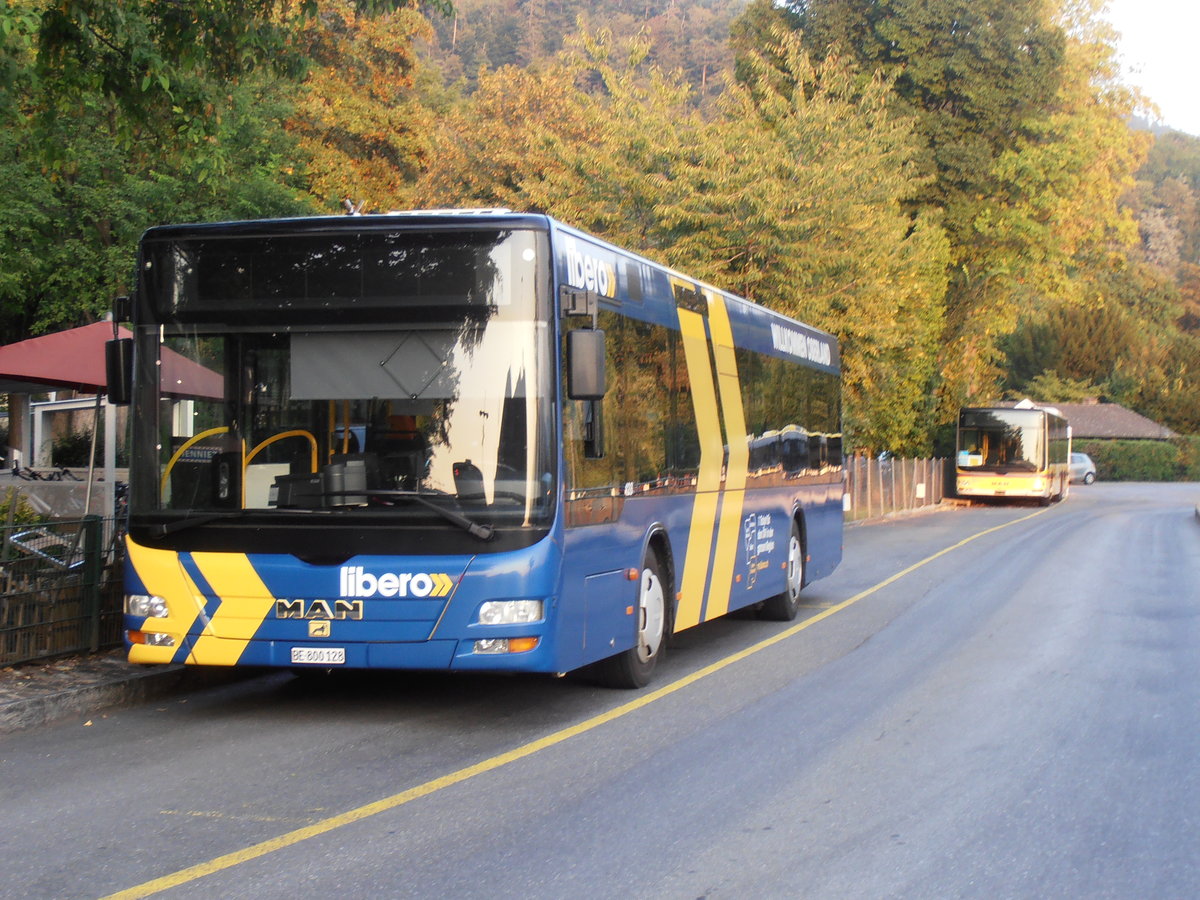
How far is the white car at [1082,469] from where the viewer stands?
79562mm

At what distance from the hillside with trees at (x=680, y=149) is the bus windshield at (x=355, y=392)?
2331mm

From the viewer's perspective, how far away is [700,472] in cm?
1103

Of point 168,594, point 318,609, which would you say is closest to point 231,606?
point 168,594

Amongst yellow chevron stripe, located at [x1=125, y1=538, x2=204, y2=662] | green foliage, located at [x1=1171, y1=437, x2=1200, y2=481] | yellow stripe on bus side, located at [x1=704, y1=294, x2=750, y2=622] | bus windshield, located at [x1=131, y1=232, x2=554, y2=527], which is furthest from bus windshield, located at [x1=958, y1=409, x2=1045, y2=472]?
green foliage, located at [x1=1171, y1=437, x2=1200, y2=481]

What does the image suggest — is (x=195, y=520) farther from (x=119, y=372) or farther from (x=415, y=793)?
(x=415, y=793)

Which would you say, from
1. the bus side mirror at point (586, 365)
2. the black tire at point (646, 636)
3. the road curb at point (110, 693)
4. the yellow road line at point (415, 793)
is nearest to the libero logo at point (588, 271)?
the bus side mirror at point (586, 365)

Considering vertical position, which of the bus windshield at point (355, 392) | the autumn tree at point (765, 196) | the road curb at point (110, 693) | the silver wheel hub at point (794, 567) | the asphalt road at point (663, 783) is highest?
the autumn tree at point (765, 196)

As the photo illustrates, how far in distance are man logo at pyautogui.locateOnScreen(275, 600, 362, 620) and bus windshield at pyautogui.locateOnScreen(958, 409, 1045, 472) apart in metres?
40.7

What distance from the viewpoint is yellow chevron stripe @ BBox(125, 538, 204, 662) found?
27.3 feet

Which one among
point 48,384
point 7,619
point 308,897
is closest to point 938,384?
point 48,384

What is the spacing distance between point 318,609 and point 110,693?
1887 millimetres

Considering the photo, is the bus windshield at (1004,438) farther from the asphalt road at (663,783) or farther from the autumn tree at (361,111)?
the asphalt road at (663,783)

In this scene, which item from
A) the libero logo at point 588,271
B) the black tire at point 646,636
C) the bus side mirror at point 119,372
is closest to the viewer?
the bus side mirror at point 119,372

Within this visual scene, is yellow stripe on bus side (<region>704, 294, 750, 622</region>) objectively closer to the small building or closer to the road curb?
the road curb
